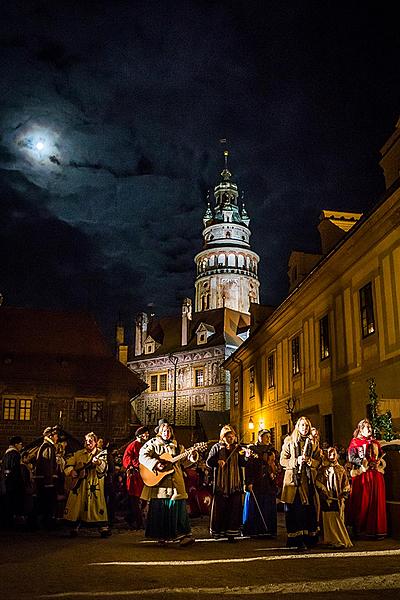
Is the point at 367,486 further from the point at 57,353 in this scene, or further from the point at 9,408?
the point at 57,353

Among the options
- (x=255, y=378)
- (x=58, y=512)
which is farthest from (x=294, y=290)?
(x=58, y=512)

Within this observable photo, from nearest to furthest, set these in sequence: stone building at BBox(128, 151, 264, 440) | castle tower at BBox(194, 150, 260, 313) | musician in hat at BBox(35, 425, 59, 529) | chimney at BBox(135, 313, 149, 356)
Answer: musician in hat at BBox(35, 425, 59, 529)
stone building at BBox(128, 151, 264, 440)
chimney at BBox(135, 313, 149, 356)
castle tower at BBox(194, 150, 260, 313)

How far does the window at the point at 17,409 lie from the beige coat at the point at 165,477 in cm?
2374

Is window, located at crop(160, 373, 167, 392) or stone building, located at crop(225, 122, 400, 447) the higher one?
window, located at crop(160, 373, 167, 392)

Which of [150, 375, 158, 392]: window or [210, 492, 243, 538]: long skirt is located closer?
[210, 492, 243, 538]: long skirt

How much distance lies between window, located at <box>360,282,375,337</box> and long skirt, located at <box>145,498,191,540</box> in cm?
894

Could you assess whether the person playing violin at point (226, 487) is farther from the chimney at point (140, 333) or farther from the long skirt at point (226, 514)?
the chimney at point (140, 333)

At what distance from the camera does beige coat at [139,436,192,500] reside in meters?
10.7

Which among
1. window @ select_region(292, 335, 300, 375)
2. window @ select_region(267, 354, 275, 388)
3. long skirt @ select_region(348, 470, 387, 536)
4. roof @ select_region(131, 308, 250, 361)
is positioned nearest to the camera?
long skirt @ select_region(348, 470, 387, 536)

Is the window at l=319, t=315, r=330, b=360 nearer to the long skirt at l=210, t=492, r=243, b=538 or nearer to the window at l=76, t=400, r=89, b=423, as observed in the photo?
the long skirt at l=210, t=492, r=243, b=538

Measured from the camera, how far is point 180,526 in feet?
34.7

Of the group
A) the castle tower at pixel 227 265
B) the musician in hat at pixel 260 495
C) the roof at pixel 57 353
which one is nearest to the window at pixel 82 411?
the roof at pixel 57 353

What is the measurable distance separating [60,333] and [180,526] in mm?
27803

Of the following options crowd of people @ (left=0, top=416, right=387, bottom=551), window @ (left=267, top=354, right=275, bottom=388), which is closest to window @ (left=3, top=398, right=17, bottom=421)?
window @ (left=267, top=354, right=275, bottom=388)
